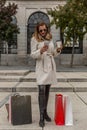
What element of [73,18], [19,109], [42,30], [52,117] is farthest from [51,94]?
[73,18]

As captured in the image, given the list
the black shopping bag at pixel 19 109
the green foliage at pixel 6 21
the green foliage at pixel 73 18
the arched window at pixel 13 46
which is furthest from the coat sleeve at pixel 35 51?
the arched window at pixel 13 46

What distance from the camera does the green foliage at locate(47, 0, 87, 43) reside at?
98.4ft

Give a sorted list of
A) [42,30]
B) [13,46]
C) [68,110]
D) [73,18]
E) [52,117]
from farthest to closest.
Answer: [13,46] → [73,18] → [52,117] → [68,110] → [42,30]

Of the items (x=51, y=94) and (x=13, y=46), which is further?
(x=13, y=46)

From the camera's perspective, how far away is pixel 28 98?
27.0 ft

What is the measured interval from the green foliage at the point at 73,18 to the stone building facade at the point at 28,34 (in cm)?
631

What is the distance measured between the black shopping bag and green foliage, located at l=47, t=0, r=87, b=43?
2205cm

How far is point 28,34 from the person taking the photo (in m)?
38.8

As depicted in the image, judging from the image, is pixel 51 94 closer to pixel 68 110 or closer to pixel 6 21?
pixel 68 110

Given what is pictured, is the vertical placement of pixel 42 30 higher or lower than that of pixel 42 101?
higher

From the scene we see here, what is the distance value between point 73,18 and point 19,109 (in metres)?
22.9

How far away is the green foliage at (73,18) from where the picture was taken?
1180 inches

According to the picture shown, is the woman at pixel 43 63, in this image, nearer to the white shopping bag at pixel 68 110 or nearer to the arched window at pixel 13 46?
the white shopping bag at pixel 68 110

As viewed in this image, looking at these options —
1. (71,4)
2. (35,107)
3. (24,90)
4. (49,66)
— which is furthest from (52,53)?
(71,4)
